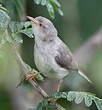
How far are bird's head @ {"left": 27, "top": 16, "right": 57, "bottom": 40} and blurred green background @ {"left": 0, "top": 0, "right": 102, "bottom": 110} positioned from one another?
77 centimetres

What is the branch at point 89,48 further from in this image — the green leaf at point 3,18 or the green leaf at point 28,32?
the green leaf at point 3,18

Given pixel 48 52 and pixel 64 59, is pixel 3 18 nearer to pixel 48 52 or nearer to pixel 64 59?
pixel 48 52

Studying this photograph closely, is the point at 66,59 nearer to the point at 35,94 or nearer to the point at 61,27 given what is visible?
the point at 35,94

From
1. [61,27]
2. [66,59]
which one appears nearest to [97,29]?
[61,27]

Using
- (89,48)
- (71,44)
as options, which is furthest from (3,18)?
(89,48)

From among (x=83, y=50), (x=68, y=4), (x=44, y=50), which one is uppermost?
(x=44, y=50)

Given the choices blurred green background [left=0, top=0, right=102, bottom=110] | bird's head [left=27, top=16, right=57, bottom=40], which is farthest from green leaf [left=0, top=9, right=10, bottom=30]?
blurred green background [left=0, top=0, right=102, bottom=110]

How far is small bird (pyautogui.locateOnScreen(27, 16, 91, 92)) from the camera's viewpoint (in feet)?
12.3

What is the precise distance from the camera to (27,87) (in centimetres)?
529

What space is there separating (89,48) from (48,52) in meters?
3.12

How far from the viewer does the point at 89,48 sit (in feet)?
22.6

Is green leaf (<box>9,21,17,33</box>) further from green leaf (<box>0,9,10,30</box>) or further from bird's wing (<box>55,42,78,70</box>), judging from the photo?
bird's wing (<box>55,42,78,70</box>)

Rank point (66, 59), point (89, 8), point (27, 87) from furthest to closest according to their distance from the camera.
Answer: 1. point (89, 8)
2. point (27, 87)
3. point (66, 59)

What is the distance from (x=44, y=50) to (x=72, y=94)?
0.80m
